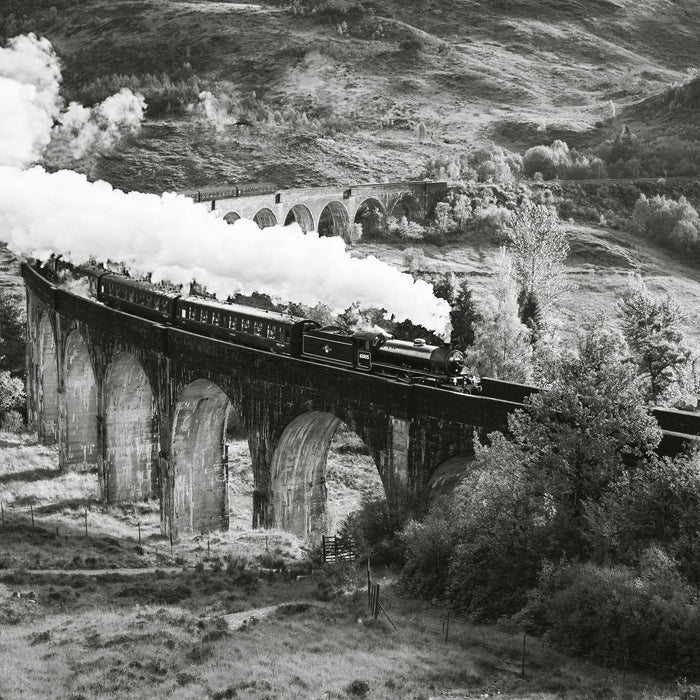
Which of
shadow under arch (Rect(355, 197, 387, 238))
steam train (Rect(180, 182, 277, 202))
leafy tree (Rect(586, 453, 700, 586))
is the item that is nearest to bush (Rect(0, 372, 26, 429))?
steam train (Rect(180, 182, 277, 202))

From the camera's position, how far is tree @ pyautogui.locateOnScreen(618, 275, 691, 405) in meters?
49.9

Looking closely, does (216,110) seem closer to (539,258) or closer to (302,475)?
(539,258)

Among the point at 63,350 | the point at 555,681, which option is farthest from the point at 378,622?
the point at 63,350

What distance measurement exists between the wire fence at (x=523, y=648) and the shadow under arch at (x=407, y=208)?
86.1 meters

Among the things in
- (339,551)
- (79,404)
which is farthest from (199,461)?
(79,404)

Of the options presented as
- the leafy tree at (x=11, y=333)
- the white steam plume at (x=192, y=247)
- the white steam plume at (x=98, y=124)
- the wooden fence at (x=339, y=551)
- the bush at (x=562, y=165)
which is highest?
the white steam plume at (x=98, y=124)

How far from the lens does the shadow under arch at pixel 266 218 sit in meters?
95.2

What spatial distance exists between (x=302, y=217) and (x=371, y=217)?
9.80 metres

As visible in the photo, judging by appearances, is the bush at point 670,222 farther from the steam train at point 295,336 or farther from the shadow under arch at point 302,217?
the steam train at point 295,336

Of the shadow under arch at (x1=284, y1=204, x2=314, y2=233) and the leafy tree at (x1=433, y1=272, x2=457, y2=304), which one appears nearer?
the leafy tree at (x1=433, y1=272, x2=457, y2=304)

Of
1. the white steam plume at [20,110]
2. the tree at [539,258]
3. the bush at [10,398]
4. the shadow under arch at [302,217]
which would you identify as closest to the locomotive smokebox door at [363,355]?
the bush at [10,398]

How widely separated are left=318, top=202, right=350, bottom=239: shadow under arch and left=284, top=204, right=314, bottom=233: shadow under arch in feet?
9.78

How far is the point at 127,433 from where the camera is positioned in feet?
153

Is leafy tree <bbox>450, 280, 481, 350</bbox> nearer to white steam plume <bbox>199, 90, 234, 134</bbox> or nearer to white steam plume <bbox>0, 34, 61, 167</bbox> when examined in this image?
white steam plume <bbox>0, 34, 61, 167</bbox>
